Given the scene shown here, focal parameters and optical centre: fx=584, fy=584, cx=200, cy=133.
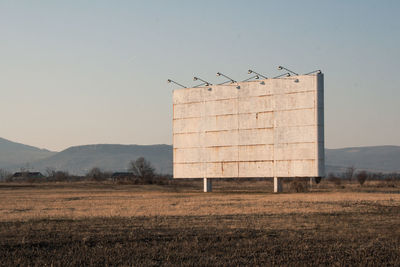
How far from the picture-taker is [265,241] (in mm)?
18562

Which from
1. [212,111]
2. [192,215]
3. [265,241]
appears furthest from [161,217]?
[212,111]

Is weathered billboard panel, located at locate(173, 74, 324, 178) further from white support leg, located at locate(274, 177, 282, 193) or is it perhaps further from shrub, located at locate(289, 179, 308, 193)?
shrub, located at locate(289, 179, 308, 193)

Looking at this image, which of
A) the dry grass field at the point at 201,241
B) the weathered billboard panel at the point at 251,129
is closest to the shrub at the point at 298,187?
the weathered billboard panel at the point at 251,129

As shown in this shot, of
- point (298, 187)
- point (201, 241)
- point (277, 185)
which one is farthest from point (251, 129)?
point (201, 241)

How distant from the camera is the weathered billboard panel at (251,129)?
57188mm

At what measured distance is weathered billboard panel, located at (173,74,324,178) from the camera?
57188mm

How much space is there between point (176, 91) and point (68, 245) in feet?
167

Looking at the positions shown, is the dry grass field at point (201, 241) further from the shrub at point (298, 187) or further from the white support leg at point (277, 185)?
the shrub at point (298, 187)

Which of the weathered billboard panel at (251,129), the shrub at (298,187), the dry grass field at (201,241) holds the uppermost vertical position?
the weathered billboard panel at (251,129)

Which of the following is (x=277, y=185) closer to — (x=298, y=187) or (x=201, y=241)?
(x=298, y=187)

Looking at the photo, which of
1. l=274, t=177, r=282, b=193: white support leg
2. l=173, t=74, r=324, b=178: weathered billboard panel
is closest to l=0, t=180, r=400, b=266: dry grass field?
l=173, t=74, r=324, b=178: weathered billboard panel

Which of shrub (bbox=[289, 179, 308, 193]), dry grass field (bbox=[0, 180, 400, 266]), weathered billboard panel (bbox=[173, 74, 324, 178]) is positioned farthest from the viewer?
shrub (bbox=[289, 179, 308, 193])

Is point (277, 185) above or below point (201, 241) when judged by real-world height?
above

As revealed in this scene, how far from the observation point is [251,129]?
6103 cm
